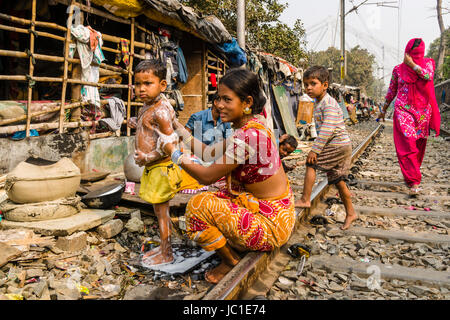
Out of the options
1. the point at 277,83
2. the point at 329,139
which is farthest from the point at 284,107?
the point at 329,139

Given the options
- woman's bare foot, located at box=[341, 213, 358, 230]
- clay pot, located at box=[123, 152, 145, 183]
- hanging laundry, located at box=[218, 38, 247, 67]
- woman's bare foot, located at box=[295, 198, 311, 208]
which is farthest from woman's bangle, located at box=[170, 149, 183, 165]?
hanging laundry, located at box=[218, 38, 247, 67]

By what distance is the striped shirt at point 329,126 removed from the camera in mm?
3805

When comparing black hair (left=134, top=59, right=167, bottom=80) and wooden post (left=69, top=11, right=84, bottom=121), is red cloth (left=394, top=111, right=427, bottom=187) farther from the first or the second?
wooden post (left=69, top=11, right=84, bottom=121)

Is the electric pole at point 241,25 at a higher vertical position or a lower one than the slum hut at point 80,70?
higher

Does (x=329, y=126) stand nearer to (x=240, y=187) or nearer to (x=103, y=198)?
(x=240, y=187)

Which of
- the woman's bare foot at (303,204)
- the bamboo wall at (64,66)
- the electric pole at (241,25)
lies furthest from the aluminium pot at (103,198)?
the electric pole at (241,25)

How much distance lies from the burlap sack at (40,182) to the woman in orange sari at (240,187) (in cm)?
180

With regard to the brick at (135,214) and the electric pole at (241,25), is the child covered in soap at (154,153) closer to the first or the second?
the brick at (135,214)

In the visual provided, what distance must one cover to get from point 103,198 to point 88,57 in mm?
2811

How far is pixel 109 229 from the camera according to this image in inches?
142

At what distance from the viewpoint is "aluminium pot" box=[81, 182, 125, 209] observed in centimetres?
393

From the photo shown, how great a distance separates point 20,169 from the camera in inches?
140

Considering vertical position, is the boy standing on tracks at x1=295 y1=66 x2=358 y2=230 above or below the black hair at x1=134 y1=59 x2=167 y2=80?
below

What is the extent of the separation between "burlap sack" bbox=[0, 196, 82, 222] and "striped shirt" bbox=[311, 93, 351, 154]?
2.77 metres
